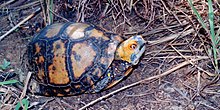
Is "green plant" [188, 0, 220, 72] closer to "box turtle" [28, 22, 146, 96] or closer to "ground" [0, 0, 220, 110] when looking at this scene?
"ground" [0, 0, 220, 110]

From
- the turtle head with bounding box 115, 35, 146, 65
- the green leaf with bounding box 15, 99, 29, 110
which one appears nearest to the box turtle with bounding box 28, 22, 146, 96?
the turtle head with bounding box 115, 35, 146, 65

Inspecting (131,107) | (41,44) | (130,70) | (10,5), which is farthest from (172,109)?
(10,5)

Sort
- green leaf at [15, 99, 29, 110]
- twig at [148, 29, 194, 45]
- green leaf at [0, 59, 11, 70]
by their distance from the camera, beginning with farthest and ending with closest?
green leaf at [0, 59, 11, 70], twig at [148, 29, 194, 45], green leaf at [15, 99, 29, 110]

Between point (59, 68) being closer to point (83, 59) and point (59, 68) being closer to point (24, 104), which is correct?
point (83, 59)

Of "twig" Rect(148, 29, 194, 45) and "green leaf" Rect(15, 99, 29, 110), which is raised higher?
"twig" Rect(148, 29, 194, 45)

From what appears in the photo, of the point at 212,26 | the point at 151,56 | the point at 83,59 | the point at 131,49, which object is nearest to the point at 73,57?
the point at 83,59

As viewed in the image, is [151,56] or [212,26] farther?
[151,56]
